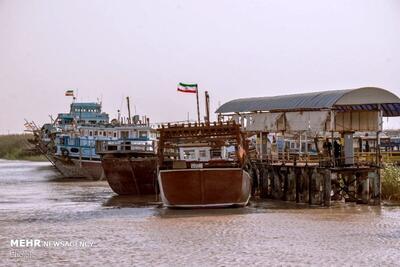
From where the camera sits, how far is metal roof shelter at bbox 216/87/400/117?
103 ft

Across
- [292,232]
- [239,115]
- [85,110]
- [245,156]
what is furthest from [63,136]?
[292,232]

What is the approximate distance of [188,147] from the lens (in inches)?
1380

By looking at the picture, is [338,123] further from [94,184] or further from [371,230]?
[94,184]

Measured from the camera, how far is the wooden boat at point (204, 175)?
30125 mm

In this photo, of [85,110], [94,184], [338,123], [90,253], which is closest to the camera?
[90,253]

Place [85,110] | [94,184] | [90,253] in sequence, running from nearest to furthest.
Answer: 1. [90,253]
2. [94,184]
3. [85,110]

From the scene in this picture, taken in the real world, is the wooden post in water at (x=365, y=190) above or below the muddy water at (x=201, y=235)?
above

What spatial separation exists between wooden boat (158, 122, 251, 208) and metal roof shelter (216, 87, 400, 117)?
11.8 ft

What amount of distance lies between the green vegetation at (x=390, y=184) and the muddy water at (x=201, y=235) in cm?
286

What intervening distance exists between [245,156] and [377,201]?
5618 mm

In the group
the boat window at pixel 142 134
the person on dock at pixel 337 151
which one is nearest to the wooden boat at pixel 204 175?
the person on dock at pixel 337 151

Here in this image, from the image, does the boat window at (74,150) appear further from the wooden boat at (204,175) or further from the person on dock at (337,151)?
the person on dock at (337,151)

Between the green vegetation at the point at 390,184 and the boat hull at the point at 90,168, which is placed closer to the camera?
the green vegetation at the point at 390,184

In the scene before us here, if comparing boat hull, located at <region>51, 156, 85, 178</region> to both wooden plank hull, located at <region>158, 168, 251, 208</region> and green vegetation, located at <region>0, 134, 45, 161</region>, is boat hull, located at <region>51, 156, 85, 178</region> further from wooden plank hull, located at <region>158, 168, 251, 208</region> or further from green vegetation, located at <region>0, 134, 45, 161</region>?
green vegetation, located at <region>0, 134, 45, 161</region>
